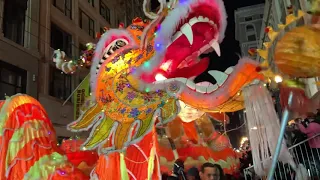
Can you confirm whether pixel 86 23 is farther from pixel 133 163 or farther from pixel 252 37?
pixel 252 37

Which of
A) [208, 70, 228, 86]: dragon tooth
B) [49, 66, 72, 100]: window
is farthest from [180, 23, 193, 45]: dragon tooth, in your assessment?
[49, 66, 72, 100]: window

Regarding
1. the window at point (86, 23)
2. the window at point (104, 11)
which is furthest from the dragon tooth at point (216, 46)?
the window at point (104, 11)

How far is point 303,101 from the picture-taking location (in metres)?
2.31

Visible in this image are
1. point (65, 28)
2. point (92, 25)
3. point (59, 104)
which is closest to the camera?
point (59, 104)

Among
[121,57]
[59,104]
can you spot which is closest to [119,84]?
[121,57]

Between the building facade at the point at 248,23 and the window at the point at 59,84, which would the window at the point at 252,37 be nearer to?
the building facade at the point at 248,23

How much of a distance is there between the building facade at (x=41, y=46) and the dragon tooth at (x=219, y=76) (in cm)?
608

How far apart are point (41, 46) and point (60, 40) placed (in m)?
1.99

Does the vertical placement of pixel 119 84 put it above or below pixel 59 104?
below

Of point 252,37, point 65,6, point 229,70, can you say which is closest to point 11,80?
point 65,6

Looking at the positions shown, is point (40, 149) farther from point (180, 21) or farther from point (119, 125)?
point (180, 21)

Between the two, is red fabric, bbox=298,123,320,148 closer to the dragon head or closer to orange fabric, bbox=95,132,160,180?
the dragon head

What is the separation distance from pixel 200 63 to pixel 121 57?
992mm

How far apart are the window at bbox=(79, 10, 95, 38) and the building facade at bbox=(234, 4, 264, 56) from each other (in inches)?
685
